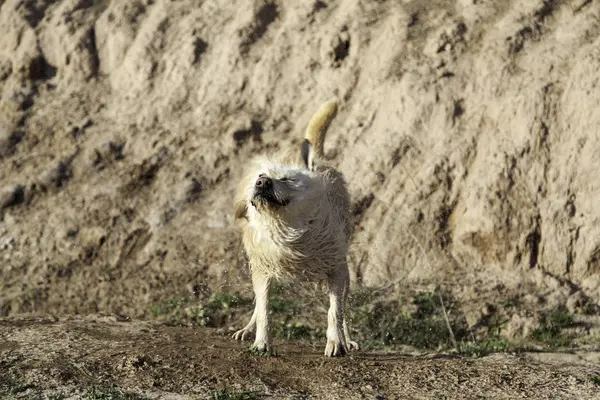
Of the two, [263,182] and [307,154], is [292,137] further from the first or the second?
[263,182]

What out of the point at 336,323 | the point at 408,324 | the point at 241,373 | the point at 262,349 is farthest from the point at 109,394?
the point at 408,324

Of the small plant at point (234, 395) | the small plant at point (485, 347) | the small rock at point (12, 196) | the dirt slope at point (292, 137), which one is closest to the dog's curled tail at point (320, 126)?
the dirt slope at point (292, 137)

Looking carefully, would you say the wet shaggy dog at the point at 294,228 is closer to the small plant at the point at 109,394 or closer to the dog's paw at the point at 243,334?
the dog's paw at the point at 243,334

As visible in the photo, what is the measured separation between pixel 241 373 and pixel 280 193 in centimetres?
144

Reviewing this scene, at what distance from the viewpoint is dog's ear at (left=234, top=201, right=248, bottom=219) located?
6.86 meters

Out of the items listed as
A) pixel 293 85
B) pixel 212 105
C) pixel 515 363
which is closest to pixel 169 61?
pixel 212 105

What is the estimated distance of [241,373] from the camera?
6539 millimetres

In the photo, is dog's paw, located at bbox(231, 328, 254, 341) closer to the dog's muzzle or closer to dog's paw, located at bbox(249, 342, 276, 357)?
dog's paw, located at bbox(249, 342, 276, 357)

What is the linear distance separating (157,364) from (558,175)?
5191mm

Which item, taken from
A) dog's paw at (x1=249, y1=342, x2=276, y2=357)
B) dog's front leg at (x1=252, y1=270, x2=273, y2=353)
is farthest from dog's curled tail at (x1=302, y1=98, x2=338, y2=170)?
dog's paw at (x1=249, y1=342, x2=276, y2=357)

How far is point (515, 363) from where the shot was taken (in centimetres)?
721

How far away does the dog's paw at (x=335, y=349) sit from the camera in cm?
712

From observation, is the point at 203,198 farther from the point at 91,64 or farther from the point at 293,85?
the point at 91,64

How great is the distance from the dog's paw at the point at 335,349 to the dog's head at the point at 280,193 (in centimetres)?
114
